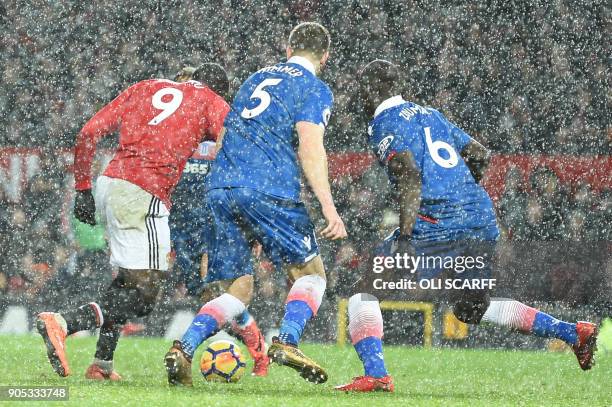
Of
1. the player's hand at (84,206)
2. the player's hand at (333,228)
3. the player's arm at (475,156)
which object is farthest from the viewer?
the player's arm at (475,156)

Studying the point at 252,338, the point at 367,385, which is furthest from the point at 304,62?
the point at 252,338

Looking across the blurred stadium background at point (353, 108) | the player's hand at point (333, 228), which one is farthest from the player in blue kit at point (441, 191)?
the blurred stadium background at point (353, 108)

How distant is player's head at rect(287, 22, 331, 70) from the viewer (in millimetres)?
4957

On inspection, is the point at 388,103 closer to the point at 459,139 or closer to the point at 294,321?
the point at 459,139

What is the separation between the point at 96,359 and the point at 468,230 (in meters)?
1.73

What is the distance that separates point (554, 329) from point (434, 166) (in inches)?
34.1

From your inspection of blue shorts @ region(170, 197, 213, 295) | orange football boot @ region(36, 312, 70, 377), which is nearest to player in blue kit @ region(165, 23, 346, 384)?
orange football boot @ region(36, 312, 70, 377)

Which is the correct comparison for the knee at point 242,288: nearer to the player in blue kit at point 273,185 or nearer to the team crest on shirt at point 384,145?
the player in blue kit at point 273,185

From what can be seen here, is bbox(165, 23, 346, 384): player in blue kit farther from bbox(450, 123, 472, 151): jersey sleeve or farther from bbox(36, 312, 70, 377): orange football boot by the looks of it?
bbox(450, 123, 472, 151): jersey sleeve

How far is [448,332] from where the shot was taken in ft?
27.9

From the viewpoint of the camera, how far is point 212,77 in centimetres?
587

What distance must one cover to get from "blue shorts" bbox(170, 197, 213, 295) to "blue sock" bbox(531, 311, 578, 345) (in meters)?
1.74

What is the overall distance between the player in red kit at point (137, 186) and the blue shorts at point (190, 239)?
86cm

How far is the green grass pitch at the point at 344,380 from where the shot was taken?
14.3 ft
